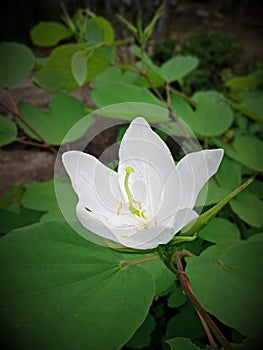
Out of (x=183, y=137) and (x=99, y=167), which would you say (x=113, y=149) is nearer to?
(x=99, y=167)

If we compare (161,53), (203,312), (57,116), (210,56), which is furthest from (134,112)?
(210,56)

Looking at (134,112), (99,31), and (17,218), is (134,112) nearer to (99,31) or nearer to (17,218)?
(17,218)

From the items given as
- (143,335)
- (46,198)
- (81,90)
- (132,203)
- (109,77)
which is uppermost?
(132,203)

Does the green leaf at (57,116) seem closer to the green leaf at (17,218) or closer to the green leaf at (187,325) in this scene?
the green leaf at (17,218)

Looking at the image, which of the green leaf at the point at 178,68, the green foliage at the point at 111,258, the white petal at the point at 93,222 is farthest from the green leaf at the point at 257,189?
the white petal at the point at 93,222

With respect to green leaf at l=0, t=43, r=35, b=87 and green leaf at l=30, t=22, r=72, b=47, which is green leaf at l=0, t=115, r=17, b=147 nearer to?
green leaf at l=0, t=43, r=35, b=87

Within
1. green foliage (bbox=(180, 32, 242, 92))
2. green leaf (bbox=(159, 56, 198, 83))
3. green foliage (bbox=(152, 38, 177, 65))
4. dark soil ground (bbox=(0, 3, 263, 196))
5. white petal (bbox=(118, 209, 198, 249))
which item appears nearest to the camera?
white petal (bbox=(118, 209, 198, 249))

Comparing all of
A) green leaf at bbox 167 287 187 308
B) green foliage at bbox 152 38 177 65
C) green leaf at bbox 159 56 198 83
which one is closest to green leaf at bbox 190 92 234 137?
green leaf at bbox 159 56 198 83
